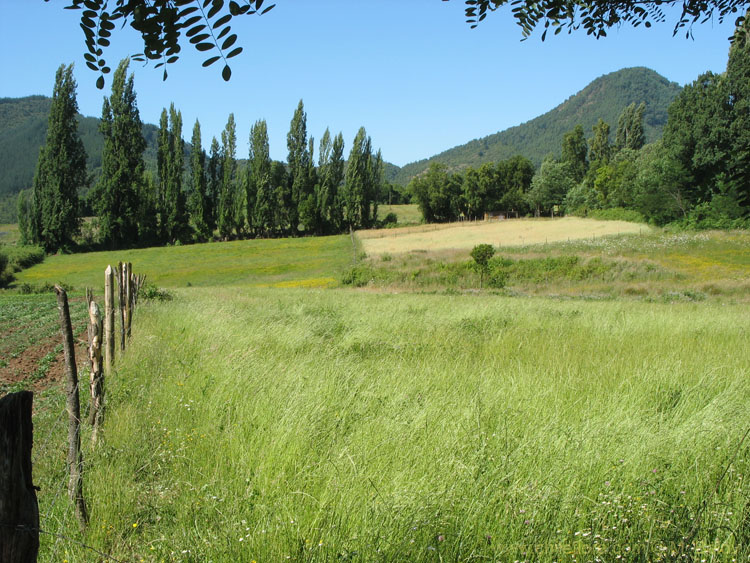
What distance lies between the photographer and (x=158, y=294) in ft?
66.5

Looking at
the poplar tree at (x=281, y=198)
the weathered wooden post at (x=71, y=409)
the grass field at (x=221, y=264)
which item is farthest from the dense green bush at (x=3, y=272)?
the weathered wooden post at (x=71, y=409)

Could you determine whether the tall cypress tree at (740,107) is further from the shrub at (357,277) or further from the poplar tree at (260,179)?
the poplar tree at (260,179)

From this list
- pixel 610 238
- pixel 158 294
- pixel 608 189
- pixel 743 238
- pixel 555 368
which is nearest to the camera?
pixel 555 368

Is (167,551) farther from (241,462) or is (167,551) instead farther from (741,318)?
(741,318)

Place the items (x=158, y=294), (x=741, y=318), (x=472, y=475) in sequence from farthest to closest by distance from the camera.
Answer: (x=158, y=294) < (x=741, y=318) < (x=472, y=475)

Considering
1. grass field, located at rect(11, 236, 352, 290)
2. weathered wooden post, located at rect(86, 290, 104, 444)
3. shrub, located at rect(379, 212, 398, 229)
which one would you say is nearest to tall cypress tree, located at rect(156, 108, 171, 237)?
grass field, located at rect(11, 236, 352, 290)

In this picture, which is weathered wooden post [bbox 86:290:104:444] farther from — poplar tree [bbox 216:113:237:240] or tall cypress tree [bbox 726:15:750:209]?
poplar tree [bbox 216:113:237:240]

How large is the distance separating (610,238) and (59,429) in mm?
48284

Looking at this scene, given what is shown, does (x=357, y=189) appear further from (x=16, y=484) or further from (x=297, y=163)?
(x=16, y=484)

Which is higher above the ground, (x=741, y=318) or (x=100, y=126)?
(x=100, y=126)

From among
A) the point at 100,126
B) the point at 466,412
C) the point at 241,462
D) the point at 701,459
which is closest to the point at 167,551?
the point at 241,462

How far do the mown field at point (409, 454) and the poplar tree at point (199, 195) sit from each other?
56441 millimetres

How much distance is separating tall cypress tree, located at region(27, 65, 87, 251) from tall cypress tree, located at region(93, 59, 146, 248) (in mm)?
2569

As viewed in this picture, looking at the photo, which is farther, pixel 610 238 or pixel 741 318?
pixel 610 238
